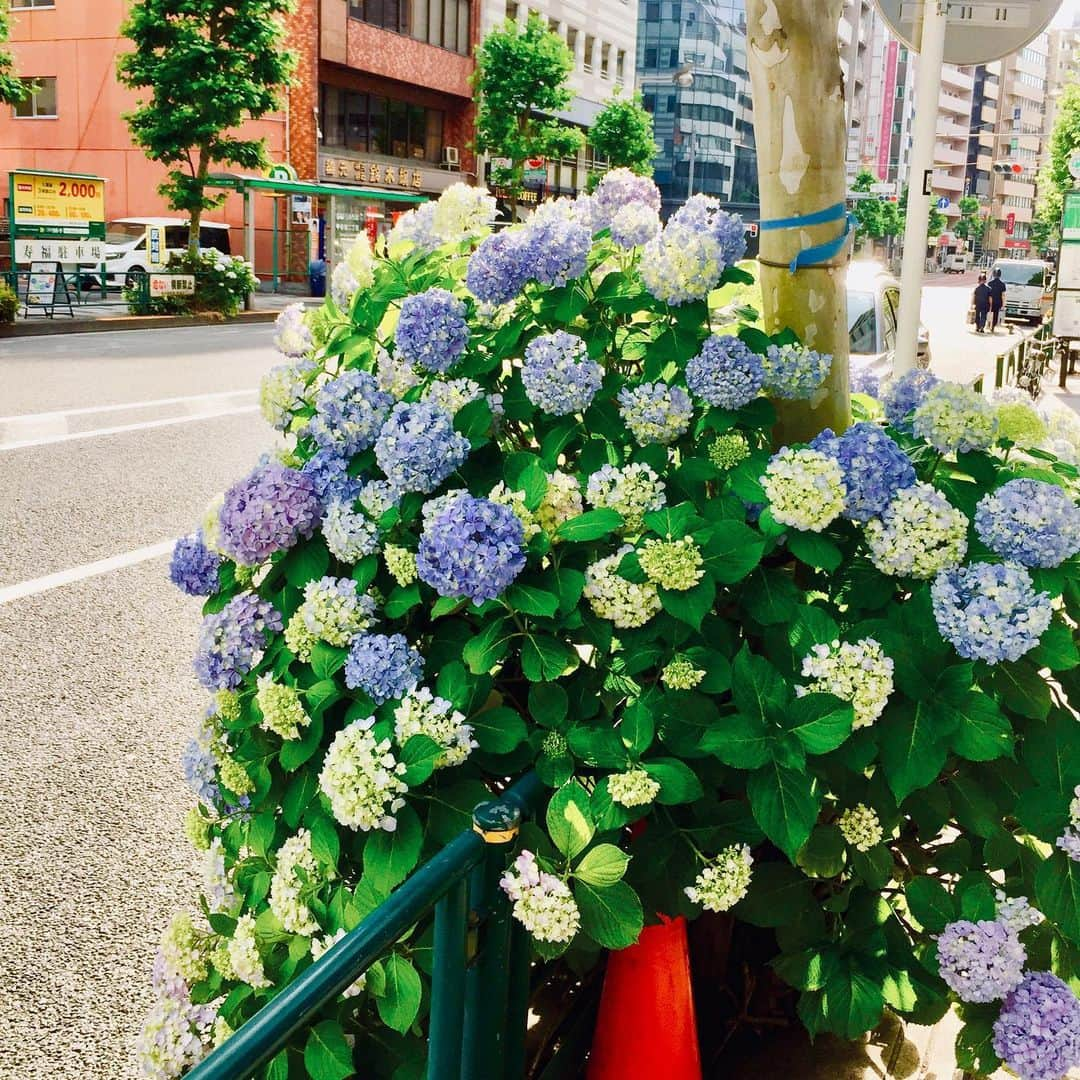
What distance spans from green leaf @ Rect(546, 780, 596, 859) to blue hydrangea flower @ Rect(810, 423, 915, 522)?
60cm

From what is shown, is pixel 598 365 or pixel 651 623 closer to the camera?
pixel 651 623

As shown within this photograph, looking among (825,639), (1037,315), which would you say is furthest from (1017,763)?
(1037,315)

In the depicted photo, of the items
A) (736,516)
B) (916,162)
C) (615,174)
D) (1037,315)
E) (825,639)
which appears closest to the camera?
(825,639)

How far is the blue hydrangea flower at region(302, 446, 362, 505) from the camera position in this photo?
1982 mm

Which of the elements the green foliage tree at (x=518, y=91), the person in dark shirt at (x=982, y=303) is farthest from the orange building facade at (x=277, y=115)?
the person in dark shirt at (x=982, y=303)

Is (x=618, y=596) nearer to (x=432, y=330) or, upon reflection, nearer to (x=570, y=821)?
(x=570, y=821)

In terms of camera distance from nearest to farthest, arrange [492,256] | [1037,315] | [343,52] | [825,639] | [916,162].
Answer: [825,639] < [492,256] < [916,162] < [343,52] < [1037,315]

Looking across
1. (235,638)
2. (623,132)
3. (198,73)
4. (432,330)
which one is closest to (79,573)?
(235,638)

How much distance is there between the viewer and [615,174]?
2400 millimetres

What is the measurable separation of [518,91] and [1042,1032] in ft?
134

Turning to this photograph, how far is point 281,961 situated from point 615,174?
1.57 meters

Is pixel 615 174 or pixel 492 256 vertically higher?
pixel 615 174

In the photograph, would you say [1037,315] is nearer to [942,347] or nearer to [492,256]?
[942,347]

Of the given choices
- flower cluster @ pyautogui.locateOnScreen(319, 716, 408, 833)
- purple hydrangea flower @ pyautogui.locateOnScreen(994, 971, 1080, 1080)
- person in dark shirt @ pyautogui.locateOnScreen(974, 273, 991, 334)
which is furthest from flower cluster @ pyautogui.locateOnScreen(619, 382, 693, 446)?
person in dark shirt @ pyautogui.locateOnScreen(974, 273, 991, 334)
